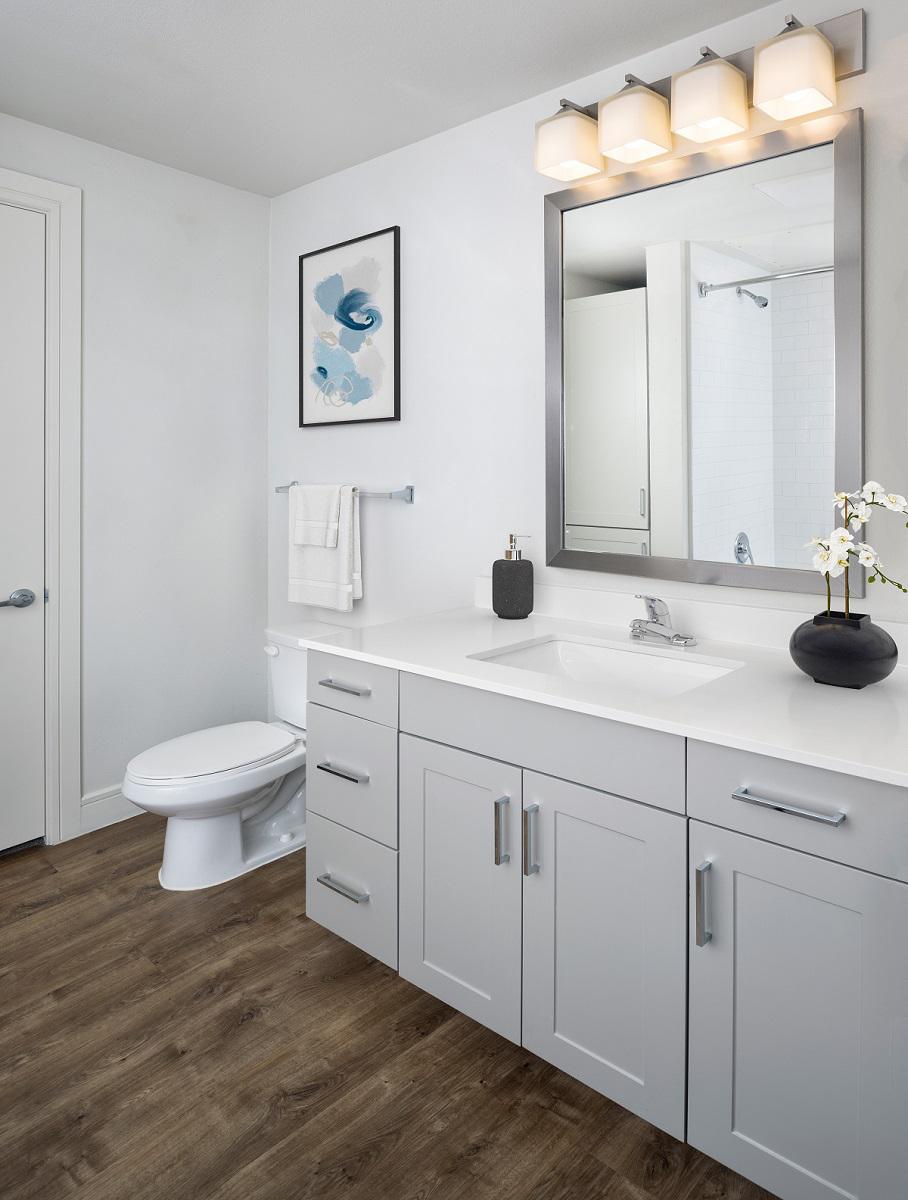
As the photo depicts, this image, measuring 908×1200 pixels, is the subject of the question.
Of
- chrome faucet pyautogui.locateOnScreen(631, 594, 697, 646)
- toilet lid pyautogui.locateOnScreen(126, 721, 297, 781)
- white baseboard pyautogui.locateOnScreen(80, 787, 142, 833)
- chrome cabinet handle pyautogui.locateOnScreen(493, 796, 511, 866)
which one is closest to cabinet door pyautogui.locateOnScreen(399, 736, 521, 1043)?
chrome cabinet handle pyautogui.locateOnScreen(493, 796, 511, 866)

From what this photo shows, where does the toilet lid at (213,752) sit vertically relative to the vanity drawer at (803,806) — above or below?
below

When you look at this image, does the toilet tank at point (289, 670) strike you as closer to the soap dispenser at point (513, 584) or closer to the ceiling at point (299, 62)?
the soap dispenser at point (513, 584)

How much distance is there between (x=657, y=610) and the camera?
192 cm

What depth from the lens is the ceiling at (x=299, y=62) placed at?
6.03 ft

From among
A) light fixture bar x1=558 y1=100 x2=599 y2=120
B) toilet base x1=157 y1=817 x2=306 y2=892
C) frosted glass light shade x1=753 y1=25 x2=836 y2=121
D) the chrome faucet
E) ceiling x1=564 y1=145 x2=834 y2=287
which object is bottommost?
toilet base x1=157 y1=817 x2=306 y2=892

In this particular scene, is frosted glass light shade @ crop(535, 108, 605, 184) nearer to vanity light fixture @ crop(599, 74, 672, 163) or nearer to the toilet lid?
vanity light fixture @ crop(599, 74, 672, 163)

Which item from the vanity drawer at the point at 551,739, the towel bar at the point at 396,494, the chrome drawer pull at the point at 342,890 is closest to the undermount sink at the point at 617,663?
the vanity drawer at the point at 551,739

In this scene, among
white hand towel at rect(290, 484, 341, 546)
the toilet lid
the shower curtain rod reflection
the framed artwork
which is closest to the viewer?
the shower curtain rod reflection

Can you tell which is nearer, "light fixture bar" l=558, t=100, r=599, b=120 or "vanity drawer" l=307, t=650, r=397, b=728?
"vanity drawer" l=307, t=650, r=397, b=728

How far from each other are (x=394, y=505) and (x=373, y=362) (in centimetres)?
48

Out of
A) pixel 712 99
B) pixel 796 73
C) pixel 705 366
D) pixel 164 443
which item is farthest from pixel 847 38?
pixel 164 443

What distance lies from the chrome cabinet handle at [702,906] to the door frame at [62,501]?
2.15 metres

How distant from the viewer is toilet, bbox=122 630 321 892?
2.29 metres

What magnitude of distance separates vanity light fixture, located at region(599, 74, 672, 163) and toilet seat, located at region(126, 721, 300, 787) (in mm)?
1885
